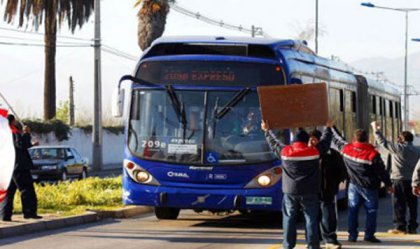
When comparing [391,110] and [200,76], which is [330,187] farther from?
[391,110]

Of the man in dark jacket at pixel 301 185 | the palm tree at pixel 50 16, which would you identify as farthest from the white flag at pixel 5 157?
the palm tree at pixel 50 16

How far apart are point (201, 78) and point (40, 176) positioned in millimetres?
17442

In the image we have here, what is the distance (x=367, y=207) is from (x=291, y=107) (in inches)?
86.3

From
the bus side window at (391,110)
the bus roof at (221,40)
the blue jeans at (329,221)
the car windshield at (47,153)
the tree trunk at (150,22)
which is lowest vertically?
the car windshield at (47,153)

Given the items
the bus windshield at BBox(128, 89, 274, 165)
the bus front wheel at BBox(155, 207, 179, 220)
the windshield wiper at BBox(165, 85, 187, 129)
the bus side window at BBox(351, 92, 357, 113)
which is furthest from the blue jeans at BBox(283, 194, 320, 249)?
the bus side window at BBox(351, 92, 357, 113)

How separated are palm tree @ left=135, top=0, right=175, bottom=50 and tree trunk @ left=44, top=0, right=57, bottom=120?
4122 millimetres

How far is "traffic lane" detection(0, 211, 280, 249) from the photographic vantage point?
1633 cm

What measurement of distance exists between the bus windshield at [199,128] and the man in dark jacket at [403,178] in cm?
213

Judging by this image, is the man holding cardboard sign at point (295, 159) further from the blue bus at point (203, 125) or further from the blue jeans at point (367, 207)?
the blue bus at point (203, 125)

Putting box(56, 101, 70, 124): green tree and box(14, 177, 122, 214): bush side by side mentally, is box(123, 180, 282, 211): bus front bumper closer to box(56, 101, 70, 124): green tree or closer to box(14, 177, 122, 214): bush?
box(14, 177, 122, 214): bush

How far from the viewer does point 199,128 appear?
18.7 meters

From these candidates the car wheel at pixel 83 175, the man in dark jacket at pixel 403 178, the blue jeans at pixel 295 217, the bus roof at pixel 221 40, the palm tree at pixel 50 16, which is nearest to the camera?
the blue jeans at pixel 295 217

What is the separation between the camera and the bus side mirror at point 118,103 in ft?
59.4

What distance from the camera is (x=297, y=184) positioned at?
566 inches
